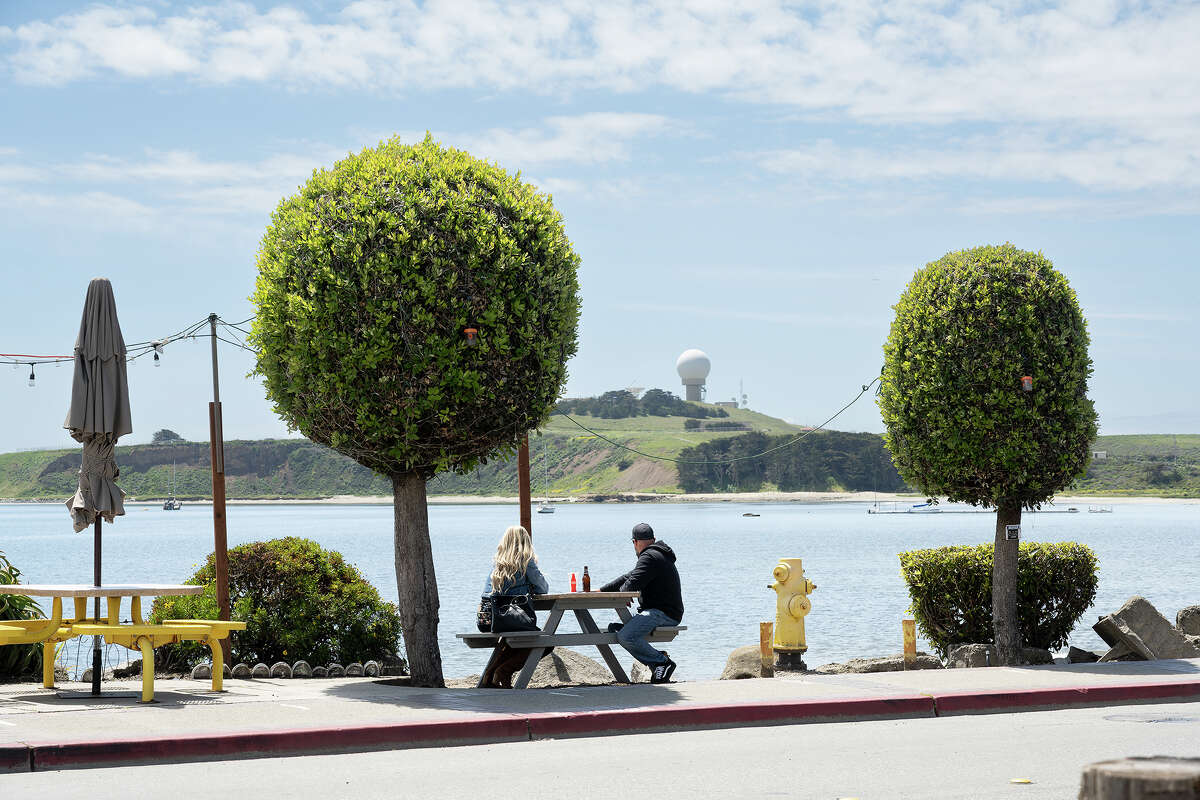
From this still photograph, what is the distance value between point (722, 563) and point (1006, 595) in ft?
168

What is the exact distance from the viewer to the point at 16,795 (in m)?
7.12

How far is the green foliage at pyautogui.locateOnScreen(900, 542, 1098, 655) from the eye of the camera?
14719mm

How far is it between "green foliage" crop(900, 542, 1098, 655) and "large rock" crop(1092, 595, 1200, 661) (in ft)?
1.54

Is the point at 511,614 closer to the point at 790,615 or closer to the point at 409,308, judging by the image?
the point at 409,308

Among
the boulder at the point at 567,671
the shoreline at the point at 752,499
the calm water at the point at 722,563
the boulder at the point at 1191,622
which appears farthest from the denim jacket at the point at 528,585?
the shoreline at the point at 752,499

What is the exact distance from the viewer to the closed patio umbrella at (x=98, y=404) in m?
11.3

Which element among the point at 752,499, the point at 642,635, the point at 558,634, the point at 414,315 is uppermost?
the point at 414,315

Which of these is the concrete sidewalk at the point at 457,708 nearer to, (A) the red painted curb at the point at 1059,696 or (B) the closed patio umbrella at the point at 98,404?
(A) the red painted curb at the point at 1059,696

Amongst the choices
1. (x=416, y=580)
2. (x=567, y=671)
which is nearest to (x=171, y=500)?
(x=567, y=671)

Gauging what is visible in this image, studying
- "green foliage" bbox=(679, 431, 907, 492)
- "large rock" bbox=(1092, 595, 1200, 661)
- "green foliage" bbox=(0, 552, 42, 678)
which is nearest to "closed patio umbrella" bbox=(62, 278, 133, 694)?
"green foliage" bbox=(0, 552, 42, 678)

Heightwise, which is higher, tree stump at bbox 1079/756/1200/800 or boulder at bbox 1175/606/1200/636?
tree stump at bbox 1079/756/1200/800

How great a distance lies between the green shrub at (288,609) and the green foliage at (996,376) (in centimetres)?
700

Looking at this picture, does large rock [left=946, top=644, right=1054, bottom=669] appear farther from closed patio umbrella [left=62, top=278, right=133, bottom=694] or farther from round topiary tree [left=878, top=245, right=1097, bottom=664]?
closed patio umbrella [left=62, top=278, right=133, bottom=694]

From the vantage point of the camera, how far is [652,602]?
12367mm
